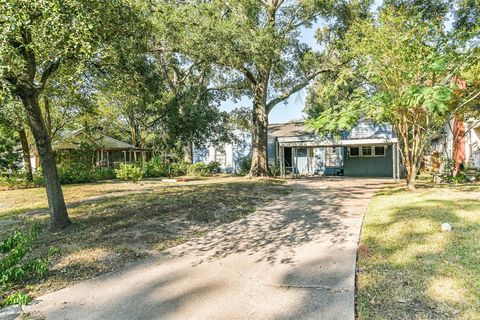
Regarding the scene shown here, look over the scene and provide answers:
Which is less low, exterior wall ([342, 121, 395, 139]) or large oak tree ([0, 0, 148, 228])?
large oak tree ([0, 0, 148, 228])

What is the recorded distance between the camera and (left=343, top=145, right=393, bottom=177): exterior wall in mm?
20611

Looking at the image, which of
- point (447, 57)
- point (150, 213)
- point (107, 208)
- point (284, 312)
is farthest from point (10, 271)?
point (447, 57)

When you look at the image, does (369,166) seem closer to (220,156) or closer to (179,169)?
(220,156)

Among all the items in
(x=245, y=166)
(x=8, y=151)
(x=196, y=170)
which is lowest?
(x=196, y=170)

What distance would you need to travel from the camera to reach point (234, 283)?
4.12m

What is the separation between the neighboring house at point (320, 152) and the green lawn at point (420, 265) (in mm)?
11968

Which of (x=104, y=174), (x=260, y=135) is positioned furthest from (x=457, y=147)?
(x=104, y=174)

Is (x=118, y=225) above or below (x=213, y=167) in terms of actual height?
below

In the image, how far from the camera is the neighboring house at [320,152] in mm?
19766

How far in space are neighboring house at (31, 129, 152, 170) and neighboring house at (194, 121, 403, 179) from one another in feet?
24.9

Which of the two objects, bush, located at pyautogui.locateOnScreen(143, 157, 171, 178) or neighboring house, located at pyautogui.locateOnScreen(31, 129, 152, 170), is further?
bush, located at pyautogui.locateOnScreen(143, 157, 171, 178)

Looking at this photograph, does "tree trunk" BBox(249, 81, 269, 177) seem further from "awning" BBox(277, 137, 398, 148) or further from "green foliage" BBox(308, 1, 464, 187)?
"green foliage" BBox(308, 1, 464, 187)

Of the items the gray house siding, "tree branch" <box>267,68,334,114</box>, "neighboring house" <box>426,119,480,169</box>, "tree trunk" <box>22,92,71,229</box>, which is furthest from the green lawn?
the gray house siding

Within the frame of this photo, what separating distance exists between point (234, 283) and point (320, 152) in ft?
65.3
